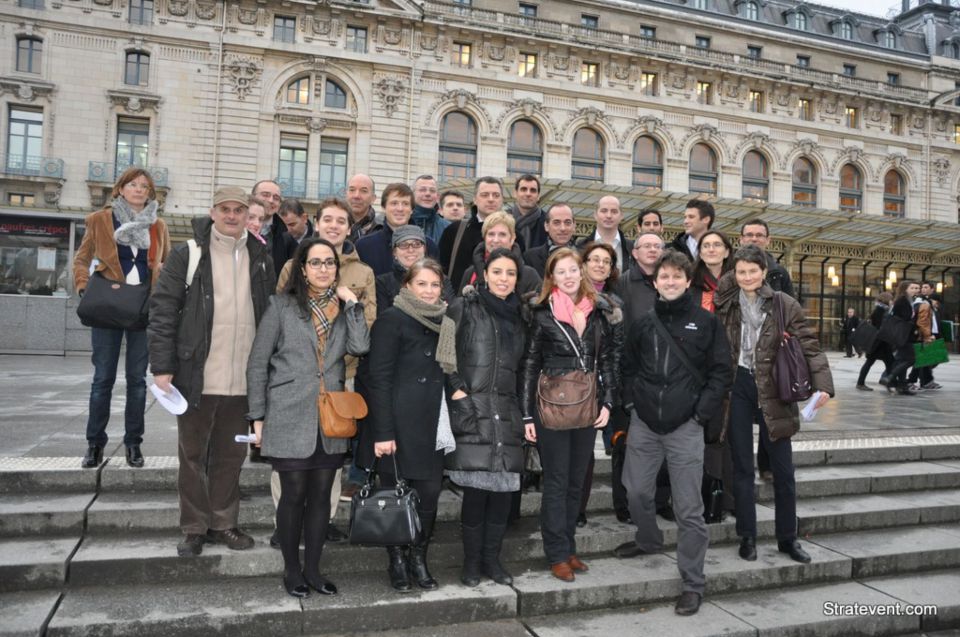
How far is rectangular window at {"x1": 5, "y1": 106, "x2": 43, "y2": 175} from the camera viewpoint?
24969 millimetres

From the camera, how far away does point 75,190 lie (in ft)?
82.9

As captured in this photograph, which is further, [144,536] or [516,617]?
[144,536]

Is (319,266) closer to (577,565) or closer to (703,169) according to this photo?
(577,565)

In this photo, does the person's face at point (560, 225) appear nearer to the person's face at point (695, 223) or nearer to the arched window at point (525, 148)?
the person's face at point (695, 223)

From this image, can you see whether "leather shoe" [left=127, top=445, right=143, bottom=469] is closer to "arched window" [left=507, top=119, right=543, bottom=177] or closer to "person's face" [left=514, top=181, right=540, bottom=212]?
"person's face" [left=514, top=181, right=540, bottom=212]

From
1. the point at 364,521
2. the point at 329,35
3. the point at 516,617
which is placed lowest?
the point at 516,617

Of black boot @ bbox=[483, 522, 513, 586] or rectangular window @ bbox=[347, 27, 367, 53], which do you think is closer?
black boot @ bbox=[483, 522, 513, 586]

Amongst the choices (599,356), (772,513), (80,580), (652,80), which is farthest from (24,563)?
(652,80)

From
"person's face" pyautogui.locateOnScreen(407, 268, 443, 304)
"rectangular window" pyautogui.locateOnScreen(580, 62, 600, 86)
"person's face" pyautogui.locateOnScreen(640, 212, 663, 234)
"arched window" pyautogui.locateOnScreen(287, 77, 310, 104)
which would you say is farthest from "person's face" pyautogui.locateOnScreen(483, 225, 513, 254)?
"rectangular window" pyautogui.locateOnScreen(580, 62, 600, 86)

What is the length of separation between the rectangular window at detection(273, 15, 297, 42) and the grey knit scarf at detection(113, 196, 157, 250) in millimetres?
25460

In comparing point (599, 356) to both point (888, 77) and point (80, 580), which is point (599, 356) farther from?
point (888, 77)

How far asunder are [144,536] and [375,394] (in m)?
1.83

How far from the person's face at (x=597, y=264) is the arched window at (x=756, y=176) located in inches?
1288

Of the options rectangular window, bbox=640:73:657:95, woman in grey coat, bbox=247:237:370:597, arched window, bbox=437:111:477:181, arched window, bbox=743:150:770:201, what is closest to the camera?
woman in grey coat, bbox=247:237:370:597
